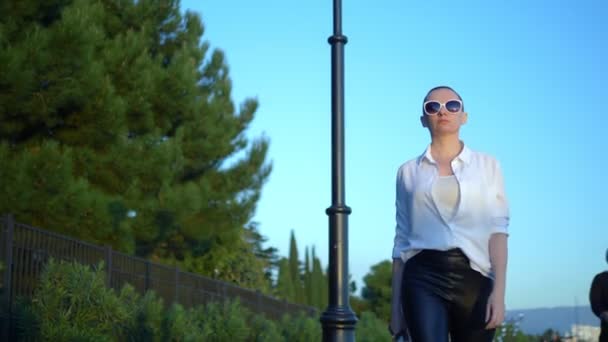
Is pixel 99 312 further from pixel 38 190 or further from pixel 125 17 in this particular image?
pixel 125 17

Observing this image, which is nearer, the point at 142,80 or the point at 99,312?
the point at 99,312

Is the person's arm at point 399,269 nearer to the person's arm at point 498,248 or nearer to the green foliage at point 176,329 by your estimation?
the person's arm at point 498,248

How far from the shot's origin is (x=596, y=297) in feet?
20.1

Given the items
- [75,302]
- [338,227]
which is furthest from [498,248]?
[75,302]

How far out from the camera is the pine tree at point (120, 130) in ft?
45.2

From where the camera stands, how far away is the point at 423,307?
313cm

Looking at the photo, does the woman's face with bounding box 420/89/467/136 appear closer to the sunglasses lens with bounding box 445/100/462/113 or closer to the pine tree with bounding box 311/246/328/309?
the sunglasses lens with bounding box 445/100/462/113

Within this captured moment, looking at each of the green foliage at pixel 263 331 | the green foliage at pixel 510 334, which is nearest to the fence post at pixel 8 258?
the green foliage at pixel 263 331

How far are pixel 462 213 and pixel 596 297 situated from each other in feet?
11.3

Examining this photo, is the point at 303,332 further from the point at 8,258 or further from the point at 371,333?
the point at 8,258

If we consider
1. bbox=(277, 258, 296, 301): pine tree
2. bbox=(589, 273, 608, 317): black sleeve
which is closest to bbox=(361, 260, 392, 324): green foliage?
bbox=(277, 258, 296, 301): pine tree

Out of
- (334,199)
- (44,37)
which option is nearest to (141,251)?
(44,37)

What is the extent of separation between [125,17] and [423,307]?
53.7 ft

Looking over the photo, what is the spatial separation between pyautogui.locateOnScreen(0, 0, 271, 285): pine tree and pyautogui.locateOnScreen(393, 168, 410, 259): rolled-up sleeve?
36.4 ft
